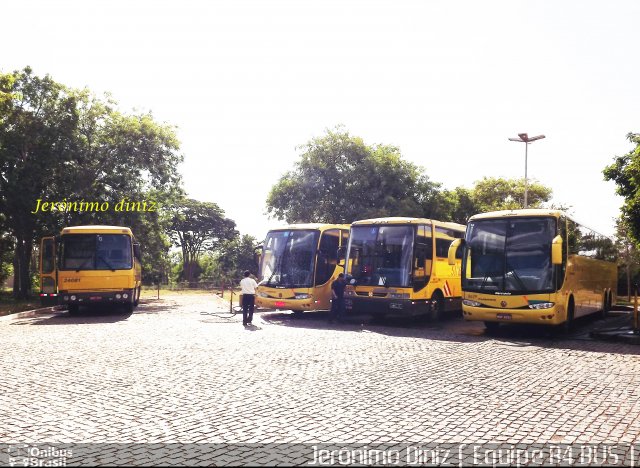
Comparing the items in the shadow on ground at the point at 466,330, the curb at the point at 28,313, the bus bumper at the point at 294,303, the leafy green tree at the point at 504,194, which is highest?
the leafy green tree at the point at 504,194

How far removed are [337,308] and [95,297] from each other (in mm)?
8554

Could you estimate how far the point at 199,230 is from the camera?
7050 cm

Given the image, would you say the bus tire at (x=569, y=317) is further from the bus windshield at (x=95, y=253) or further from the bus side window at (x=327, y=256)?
the bus windshield at (x=95, y=253)

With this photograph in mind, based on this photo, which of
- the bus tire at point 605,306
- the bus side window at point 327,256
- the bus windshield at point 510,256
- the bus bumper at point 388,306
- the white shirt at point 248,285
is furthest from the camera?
the bus tire at point 605,306

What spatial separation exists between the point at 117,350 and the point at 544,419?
837 cm

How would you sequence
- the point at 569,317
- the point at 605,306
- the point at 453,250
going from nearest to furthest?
1. the point at 569,317
2. the point at 453,250
3. the point at 605,306

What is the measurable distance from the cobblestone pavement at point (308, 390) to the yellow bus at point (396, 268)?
123 inches

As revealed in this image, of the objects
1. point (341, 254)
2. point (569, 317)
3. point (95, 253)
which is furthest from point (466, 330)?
point (95, 253)

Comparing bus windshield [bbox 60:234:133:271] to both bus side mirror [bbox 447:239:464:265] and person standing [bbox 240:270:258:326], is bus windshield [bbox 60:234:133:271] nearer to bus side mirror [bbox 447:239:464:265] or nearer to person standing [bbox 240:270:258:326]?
person standing [bbox 240:270:258:326]

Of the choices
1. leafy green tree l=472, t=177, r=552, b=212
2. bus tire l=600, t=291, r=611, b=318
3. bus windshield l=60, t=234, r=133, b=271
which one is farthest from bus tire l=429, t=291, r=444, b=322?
leafy green tree l=472, t=177, r=552, b=212

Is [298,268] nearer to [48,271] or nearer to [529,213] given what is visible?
[529,213]

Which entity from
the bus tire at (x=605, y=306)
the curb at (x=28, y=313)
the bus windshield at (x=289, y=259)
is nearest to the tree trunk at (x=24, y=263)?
the curb at (x=28, y=313)

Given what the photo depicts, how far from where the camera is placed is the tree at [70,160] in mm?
27984

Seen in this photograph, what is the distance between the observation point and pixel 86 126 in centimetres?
3175
